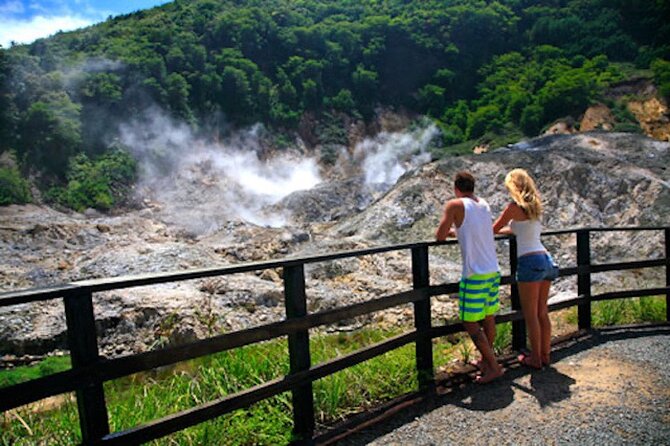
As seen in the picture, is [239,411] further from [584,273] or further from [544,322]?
[584,273]

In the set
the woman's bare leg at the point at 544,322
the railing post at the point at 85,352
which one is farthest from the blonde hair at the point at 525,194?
the railing post at the point at 85,352

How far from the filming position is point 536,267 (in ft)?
13.8

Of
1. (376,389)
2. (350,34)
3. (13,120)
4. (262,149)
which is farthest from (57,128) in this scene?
(376,389)

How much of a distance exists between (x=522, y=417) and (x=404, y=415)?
0.76m

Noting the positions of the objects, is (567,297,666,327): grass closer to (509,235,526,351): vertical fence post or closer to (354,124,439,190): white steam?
(509,235,526,351): vertical fence post

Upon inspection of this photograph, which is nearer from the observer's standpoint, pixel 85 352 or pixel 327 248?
pixel 85 352

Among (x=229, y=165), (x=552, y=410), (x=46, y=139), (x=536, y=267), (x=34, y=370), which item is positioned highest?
(x=46, y=139)

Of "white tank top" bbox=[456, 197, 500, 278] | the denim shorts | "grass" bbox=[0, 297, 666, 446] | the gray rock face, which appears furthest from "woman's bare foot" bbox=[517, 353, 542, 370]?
the gray rock face

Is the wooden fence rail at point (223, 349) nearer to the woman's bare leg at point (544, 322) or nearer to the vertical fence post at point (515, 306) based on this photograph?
the vertical fence post at point (515, 306)

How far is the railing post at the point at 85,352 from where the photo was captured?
7.86ft

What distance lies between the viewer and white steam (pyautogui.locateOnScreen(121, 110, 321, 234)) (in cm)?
3612

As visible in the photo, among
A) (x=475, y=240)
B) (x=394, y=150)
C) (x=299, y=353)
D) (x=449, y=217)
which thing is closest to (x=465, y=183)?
(x=449, y=217)

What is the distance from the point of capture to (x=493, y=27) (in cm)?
5881

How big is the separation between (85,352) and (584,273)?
4709mm
